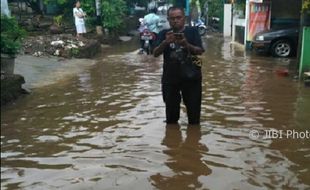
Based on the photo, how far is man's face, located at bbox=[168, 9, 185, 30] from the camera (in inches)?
210

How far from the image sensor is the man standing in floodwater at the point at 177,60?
5.36m

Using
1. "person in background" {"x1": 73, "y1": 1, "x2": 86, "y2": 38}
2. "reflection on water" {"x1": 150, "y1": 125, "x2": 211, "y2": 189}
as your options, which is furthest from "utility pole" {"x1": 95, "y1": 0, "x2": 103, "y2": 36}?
"reflection on water" {"x1": 150, "y1": 125, "x2": 211, "y2": 189}

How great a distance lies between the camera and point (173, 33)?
536cm

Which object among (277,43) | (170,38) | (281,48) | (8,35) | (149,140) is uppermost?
(8,35)

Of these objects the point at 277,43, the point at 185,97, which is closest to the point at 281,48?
the point at 277,43

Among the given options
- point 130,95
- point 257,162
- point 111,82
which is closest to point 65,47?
point 111,82

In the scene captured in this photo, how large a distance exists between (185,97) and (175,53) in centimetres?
77

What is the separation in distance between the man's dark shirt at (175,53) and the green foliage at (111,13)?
15108mm

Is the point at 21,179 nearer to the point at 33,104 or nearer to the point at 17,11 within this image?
the point at 33,104

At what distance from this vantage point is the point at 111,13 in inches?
809

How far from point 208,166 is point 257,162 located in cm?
57

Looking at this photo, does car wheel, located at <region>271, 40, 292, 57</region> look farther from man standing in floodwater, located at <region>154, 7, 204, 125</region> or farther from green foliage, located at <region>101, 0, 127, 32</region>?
man standing in floodwater, located at <region>154, 7, 204, 125</region>

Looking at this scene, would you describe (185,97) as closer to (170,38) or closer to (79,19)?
(170,38)

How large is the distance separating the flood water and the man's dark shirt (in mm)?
851
